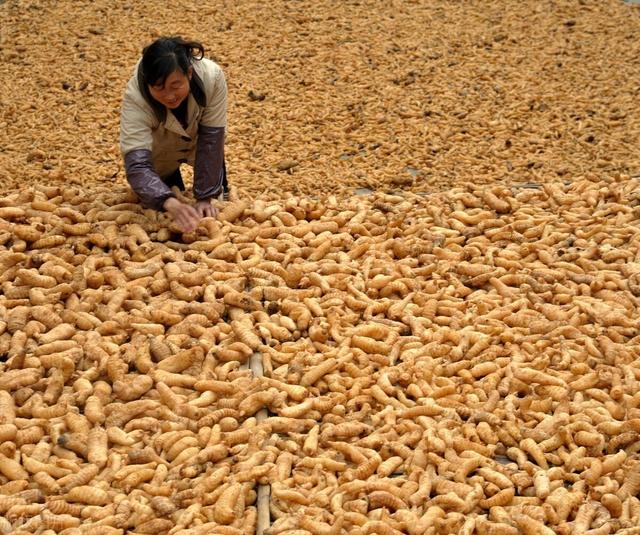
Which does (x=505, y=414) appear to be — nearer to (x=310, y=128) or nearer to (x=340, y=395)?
(x=340, y=395)

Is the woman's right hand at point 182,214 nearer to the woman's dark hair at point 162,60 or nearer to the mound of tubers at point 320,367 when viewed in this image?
the mound of tubers at point 320,367

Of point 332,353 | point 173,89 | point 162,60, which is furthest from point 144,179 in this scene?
point 332,353

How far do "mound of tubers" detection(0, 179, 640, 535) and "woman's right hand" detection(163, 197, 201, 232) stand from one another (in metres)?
0.06

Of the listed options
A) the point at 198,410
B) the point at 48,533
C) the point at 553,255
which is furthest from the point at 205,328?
the point at 553,255

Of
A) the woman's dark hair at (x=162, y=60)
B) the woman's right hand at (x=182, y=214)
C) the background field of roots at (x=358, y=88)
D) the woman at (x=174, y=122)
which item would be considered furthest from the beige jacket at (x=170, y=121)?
the background field of roots at (x=358, y=88)

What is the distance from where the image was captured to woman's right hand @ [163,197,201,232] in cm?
387

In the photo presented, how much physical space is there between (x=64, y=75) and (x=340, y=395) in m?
5.50

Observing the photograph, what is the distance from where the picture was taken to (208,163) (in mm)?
4195

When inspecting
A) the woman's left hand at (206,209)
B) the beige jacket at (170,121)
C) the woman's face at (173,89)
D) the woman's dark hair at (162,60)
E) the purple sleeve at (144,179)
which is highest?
the woman's dark hair at (162,60)

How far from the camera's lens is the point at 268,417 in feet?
9.94

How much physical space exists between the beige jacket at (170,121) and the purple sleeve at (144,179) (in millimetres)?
39

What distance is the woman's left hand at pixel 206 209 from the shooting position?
4070 mm

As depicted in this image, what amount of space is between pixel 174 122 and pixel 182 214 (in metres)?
0.50

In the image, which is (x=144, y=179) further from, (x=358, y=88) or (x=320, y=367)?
(x=358, y=88)
